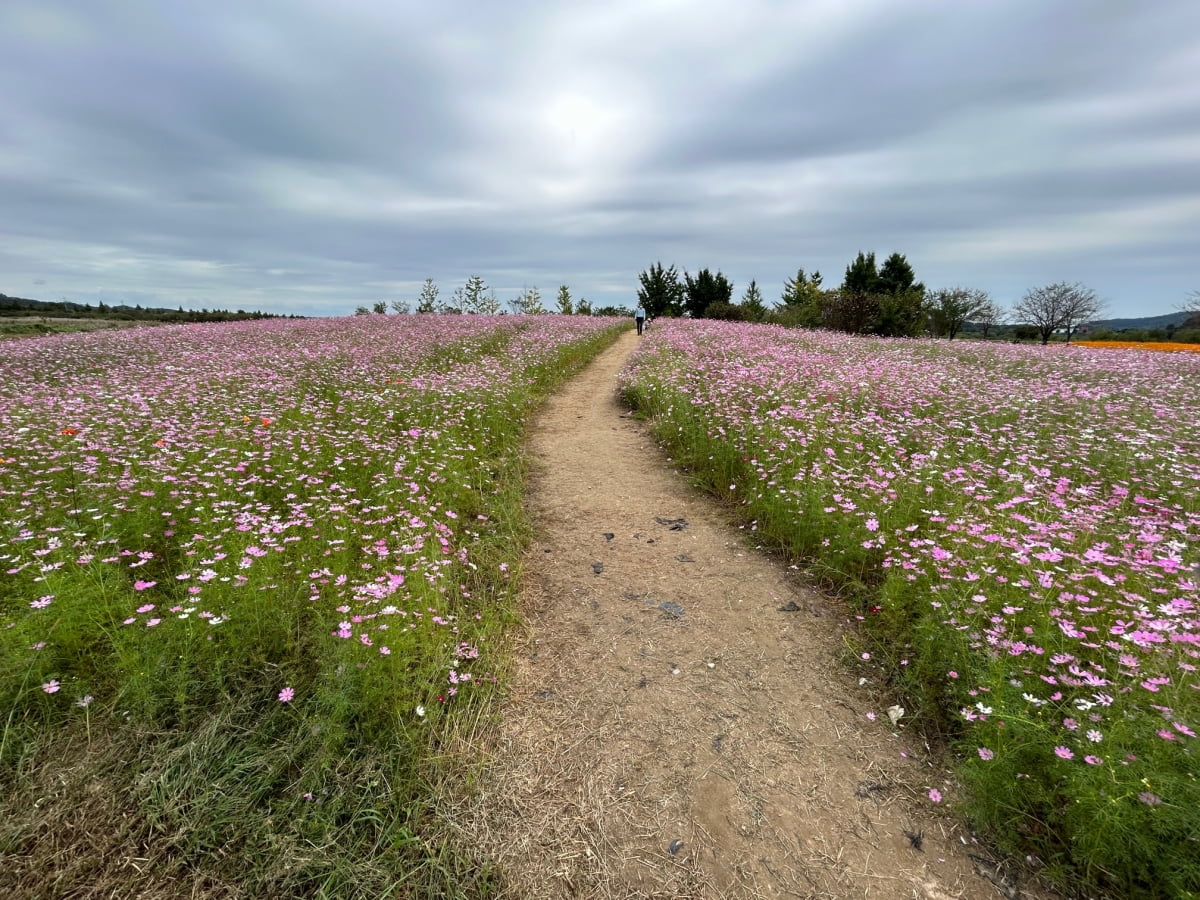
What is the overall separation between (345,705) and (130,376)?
35.0 feet

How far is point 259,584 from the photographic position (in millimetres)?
3078

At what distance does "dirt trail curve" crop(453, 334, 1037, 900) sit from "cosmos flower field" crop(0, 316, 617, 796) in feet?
2.07

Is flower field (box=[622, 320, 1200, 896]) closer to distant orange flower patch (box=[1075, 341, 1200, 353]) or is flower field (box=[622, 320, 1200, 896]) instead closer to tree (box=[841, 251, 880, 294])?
distant orange flower patch (box=[1075, 341, 1200, 353])

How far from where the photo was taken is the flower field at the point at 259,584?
7.78ft

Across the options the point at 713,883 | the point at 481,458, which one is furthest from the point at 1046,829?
the point at 481,458

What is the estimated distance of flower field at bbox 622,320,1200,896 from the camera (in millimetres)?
2098

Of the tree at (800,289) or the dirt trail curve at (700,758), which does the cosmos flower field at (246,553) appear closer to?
the dirt trail curve at (700,758)

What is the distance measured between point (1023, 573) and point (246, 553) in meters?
5.30

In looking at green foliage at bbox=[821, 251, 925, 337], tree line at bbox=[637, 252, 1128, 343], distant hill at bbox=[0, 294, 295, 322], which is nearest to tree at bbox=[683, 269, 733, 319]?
tree line at bbox=[637, 252, 1128, 343]

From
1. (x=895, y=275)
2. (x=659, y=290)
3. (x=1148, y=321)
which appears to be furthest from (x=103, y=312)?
(x=1148, y=321)

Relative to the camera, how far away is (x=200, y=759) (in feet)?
7.44

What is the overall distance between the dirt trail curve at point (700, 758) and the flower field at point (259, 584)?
0.51 meters

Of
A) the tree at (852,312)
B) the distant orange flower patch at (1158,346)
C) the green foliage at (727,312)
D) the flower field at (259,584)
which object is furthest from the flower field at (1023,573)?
the green foliage at (727,312)

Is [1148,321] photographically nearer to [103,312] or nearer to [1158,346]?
[1158,346]
